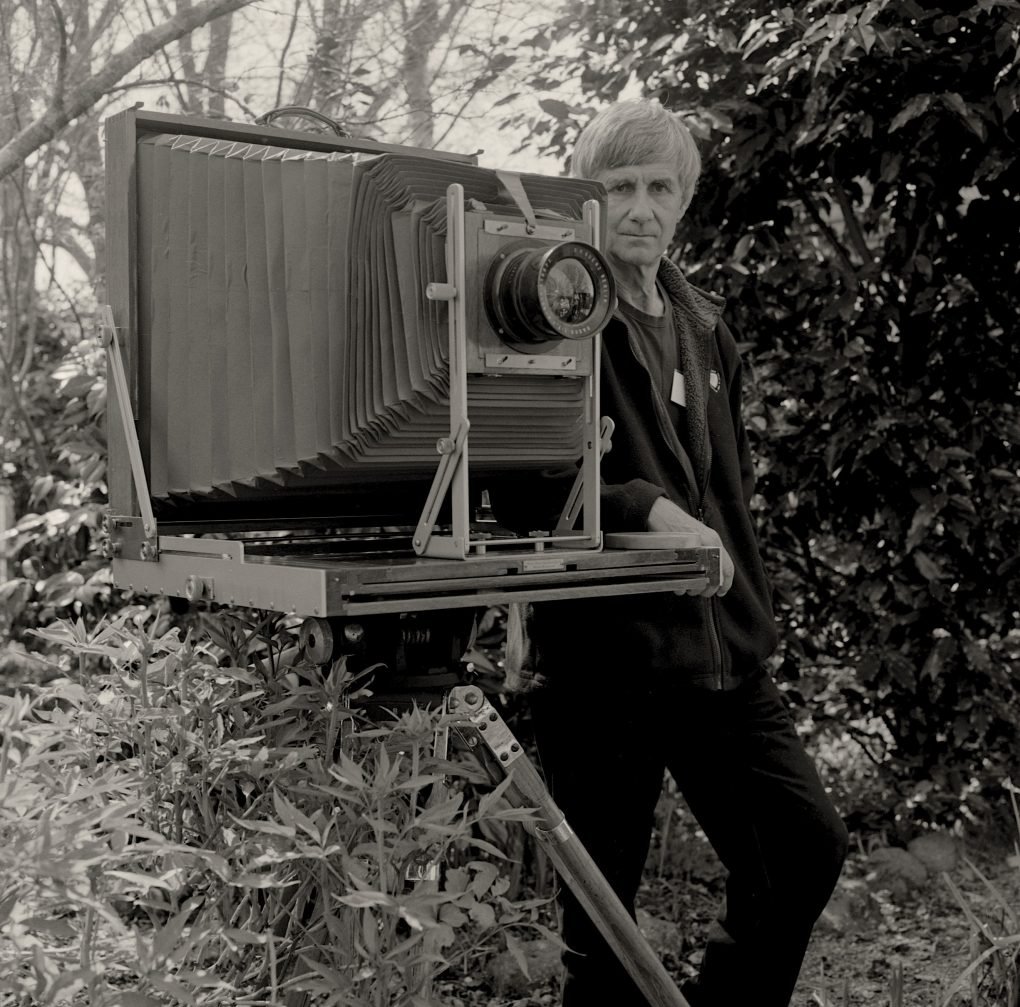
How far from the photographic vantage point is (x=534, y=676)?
214 cm

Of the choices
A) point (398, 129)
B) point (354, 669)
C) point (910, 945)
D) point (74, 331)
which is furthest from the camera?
point (74, 331)

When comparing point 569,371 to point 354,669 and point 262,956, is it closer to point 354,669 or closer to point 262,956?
point 354,669

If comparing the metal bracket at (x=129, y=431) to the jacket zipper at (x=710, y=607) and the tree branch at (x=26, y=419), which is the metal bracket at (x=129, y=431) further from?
the tree branch at (x=26, y=419)

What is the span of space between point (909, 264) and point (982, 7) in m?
0.62

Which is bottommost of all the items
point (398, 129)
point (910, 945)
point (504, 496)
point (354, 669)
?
point (910, 945)

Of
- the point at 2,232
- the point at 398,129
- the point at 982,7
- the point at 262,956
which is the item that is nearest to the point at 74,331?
the point at 2,232

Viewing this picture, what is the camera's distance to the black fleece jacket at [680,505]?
2.04 meters

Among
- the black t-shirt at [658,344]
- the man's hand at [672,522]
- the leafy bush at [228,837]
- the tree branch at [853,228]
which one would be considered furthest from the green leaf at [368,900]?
the tree branch at [853,228]

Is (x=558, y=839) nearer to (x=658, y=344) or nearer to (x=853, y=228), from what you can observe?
(x=658, y=344)

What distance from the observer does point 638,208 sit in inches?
82.5

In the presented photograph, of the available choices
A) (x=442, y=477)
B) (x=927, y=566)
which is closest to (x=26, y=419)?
(x=927, y=566)

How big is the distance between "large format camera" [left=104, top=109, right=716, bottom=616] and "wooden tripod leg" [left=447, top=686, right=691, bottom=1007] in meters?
0.20

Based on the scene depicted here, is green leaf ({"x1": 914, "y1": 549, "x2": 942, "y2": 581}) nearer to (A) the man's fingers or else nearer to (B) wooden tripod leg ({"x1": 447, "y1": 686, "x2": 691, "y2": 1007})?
(A) the man's fingers

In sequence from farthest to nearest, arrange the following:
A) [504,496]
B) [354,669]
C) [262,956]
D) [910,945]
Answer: [910,945], [504,496], [354,669], [262,956]
